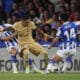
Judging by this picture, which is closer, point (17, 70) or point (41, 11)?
point (17, 70)

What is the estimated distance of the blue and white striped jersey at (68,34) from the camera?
19.5m

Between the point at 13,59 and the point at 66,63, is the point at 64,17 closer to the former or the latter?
the point at 66,63

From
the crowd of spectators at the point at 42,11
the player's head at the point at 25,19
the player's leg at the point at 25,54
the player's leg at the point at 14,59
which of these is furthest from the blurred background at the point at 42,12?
the player's head at the point at 25,19

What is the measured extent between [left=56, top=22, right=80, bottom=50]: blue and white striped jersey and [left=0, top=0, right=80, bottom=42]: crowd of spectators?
5.77 ft

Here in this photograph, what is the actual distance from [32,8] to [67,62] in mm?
4323

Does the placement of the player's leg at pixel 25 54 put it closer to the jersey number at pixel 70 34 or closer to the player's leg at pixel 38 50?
the player's leg at pixel 38 50

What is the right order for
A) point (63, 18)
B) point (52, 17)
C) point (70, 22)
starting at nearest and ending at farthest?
point (70, 22)
point (63, 18)
point (52, 17)

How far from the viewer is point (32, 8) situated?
23.5 meters

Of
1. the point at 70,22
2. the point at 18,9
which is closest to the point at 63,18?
the point at 70,22

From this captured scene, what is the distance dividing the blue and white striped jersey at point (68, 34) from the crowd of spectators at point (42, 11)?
5.77 ft

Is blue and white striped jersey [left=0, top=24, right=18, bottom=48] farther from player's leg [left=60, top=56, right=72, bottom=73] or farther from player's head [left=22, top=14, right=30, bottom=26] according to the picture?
player's leg [left=60, top=56, right=72, bottom=73]

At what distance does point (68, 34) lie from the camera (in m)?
19.6

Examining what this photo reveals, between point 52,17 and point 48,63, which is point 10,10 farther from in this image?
point 48,63

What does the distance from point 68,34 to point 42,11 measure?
3.88 metres
